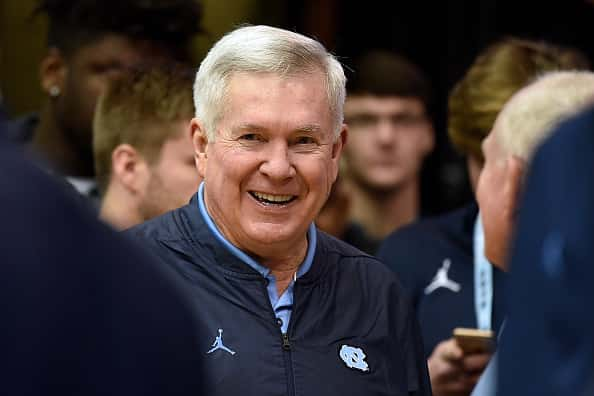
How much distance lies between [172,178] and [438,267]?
965 millimetres

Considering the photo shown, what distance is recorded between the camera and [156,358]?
1688 millimetres

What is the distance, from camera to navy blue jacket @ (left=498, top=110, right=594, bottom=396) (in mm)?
1831

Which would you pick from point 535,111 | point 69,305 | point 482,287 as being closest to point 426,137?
point 482,287

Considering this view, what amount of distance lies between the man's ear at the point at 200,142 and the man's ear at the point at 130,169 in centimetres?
98

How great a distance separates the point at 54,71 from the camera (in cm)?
560

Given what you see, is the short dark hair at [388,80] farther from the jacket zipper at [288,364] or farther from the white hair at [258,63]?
the jacket zipper at [288,364]

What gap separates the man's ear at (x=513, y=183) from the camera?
11.6 feet

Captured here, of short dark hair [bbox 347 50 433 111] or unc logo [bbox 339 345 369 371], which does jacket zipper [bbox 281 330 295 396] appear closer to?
unc logo [bbox 339 345 369 371]

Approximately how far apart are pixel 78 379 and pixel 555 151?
0.73 meters

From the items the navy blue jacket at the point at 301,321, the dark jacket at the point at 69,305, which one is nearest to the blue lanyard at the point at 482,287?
the navy blue jacket at the point at 301,321

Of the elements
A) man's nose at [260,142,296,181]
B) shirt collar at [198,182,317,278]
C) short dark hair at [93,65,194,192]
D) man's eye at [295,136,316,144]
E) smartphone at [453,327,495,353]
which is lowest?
smartphone at [453,327,495,353]

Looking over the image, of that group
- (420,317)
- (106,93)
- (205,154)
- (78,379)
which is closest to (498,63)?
(420,317)

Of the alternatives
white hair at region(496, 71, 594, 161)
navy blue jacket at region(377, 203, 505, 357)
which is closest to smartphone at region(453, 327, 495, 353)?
navy blue jacket at region(377, 203, 505, 357)

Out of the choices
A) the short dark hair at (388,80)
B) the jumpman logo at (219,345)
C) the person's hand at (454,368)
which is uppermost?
the short dark hair at (388,80)
